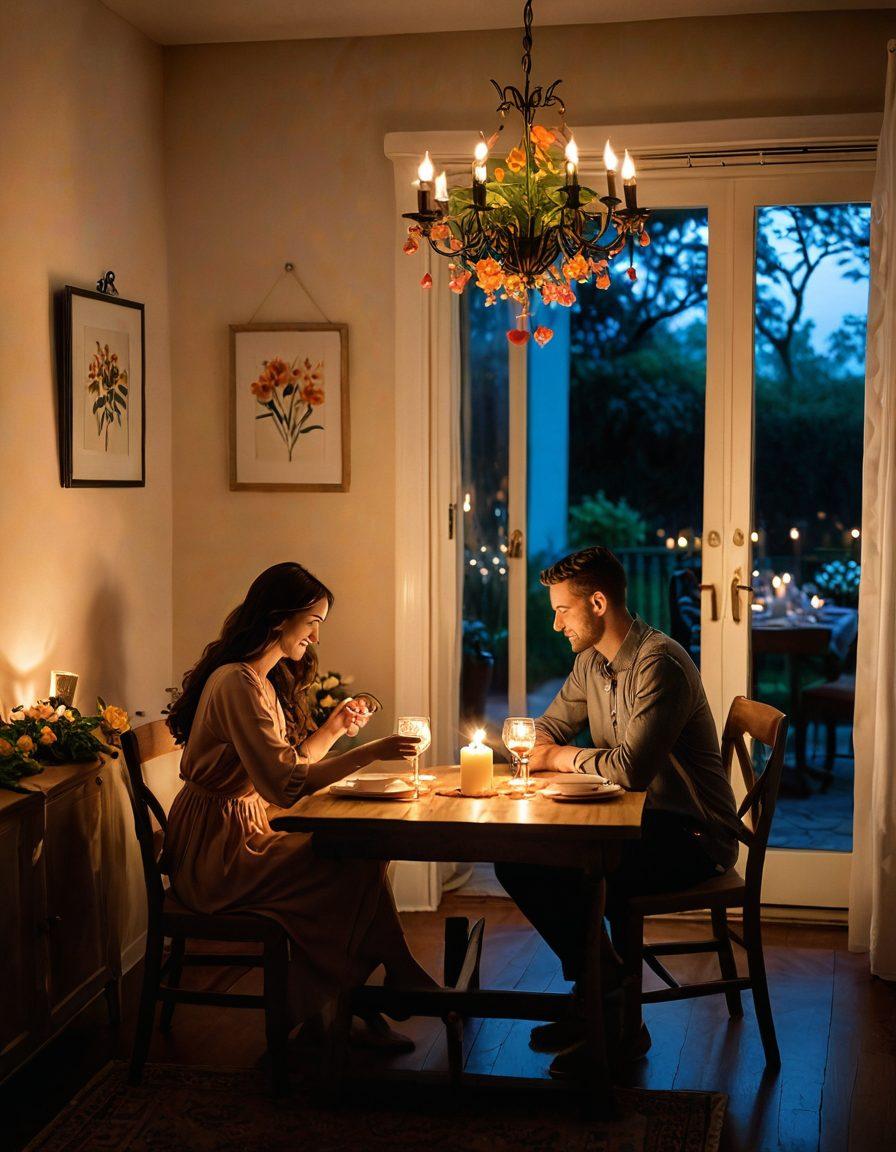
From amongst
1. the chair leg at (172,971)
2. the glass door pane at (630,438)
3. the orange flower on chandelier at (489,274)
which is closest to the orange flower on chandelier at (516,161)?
the orange flower on chandelier at (489,274)

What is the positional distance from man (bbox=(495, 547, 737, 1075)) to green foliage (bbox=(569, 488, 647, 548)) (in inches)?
43.0

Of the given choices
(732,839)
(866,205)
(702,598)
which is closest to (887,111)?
(866,205)

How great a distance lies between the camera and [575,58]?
413cm

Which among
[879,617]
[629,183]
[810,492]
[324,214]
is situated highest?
[324,214]

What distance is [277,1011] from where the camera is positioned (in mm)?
2875

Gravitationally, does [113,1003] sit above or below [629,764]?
below

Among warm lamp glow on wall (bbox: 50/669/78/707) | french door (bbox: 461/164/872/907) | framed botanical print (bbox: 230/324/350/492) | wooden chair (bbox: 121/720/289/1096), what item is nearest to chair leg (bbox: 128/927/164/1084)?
wooden chair (bbox: 121/720/289/1096)

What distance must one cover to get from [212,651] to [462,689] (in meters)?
1.52

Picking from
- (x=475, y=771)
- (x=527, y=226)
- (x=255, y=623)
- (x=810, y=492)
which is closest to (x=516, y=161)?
(x=527, y=226)

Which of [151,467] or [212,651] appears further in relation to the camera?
[151,467]

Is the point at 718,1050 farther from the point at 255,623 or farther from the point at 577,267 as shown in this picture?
the point at 577,267

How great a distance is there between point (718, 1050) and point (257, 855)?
48.2 inches

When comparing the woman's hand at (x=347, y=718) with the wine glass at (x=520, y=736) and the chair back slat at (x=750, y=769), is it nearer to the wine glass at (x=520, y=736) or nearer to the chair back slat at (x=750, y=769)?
the wine glass at (x=520, y=736)

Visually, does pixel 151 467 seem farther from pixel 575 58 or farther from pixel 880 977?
pixel 880 977
